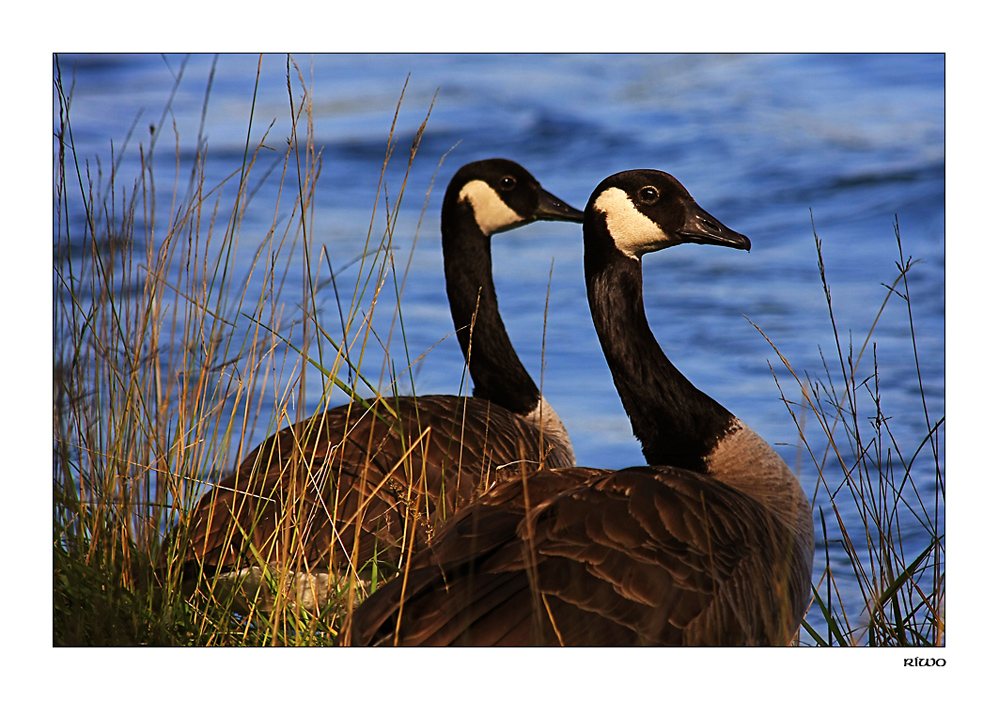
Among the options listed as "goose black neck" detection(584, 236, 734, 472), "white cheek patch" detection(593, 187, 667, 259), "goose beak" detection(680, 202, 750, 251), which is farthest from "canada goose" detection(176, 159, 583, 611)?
"goose beak" detection(680, 202, 750, 251)

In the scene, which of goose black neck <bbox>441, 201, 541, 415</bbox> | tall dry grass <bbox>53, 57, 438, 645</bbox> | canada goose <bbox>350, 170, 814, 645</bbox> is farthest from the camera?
goose black neck <bbox>441, 201, 541, 415</bbox>

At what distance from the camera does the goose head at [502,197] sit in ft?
16.5

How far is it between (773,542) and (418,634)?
1133 mm

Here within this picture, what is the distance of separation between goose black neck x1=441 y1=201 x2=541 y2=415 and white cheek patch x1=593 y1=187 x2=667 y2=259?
55.5 inches

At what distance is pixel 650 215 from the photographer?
3.69 m

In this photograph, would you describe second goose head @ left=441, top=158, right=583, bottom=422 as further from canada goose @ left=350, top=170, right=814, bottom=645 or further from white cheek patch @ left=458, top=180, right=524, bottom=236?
canada goose @ left=350, top=170, right=814, bottom=645

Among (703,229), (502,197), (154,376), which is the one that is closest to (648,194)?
(703,229)

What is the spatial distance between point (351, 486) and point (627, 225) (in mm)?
1461

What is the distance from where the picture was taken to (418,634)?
2.50 meters

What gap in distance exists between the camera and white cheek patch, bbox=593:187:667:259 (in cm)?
370

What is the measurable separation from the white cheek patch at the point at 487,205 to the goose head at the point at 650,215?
1374 millimetres

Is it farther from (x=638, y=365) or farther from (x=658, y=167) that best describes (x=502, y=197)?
(x=638, y=365)
